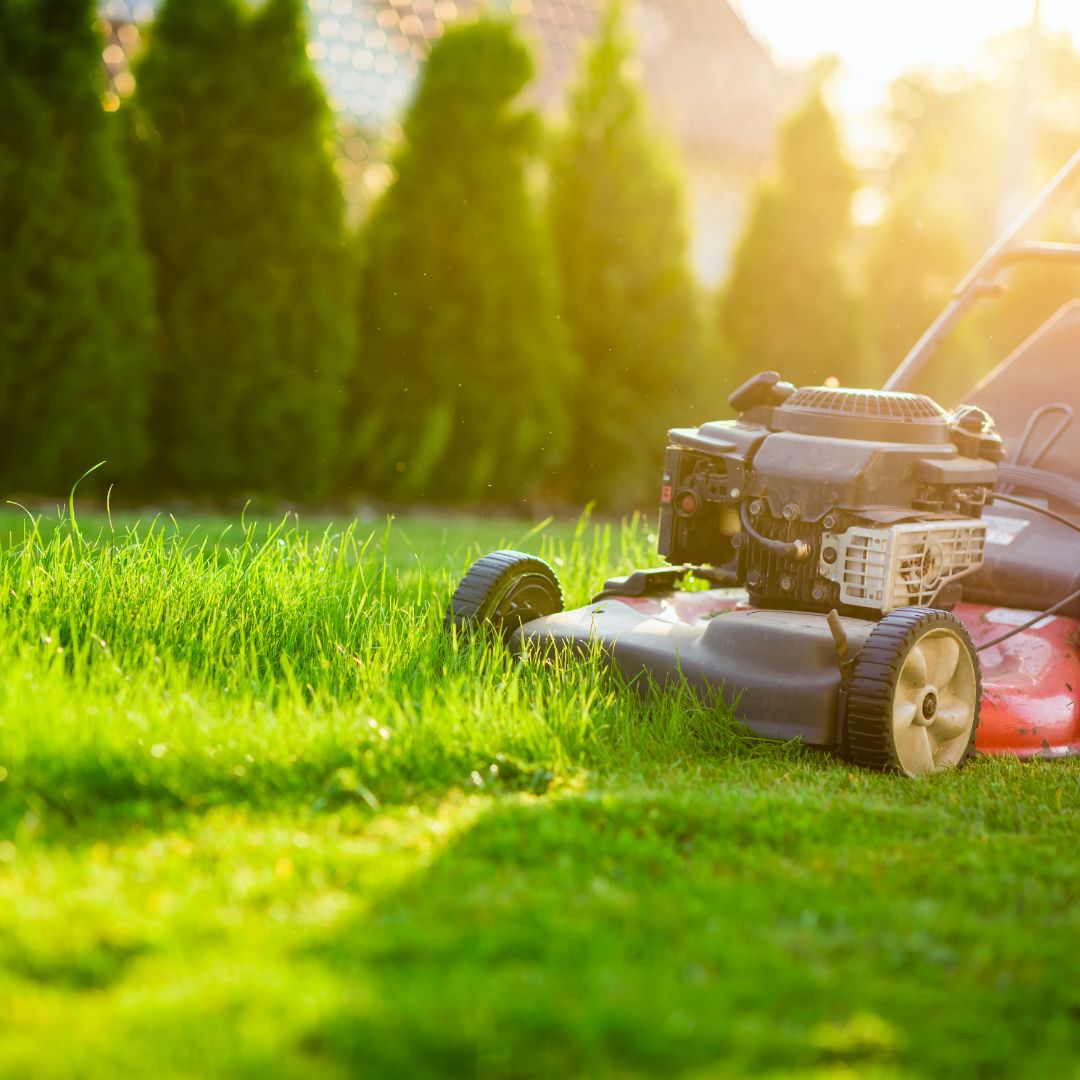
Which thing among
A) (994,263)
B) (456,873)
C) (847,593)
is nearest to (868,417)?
(847,593)

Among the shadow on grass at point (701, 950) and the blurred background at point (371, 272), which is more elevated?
the blurred background at point (371, 272)

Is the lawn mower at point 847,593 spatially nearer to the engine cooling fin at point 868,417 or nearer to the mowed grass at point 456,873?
the engine cooling fin at point 868,417

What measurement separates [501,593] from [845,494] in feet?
3.22

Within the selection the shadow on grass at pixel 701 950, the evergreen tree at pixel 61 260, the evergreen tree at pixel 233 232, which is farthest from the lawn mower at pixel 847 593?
the evergreen tree at pixel 233 232

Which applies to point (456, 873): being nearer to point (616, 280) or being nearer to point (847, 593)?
point (847, 593)

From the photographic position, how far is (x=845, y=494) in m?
3.95

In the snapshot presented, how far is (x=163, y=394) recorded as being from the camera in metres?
8.71

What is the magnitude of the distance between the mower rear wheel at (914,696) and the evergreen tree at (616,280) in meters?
6.37

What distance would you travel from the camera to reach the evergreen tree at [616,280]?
10.3 meters

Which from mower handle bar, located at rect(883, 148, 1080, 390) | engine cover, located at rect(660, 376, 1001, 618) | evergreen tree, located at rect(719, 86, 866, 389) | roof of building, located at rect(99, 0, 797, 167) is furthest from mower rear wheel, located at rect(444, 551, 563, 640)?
evergreen tree, located at rect(719, 86, 866, 389)

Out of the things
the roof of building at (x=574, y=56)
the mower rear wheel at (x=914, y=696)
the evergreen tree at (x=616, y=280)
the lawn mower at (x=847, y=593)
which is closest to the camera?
the mower rear wheel at (x=914, y=696)

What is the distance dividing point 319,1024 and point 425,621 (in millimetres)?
2441

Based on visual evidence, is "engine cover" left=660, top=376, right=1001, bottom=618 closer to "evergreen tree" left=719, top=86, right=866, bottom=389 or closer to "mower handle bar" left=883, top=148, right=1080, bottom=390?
"mower handle bar" left=883, top=148, right=1080, bottom=390

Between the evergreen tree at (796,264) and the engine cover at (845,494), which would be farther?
the evergreen tree at (796,264)
